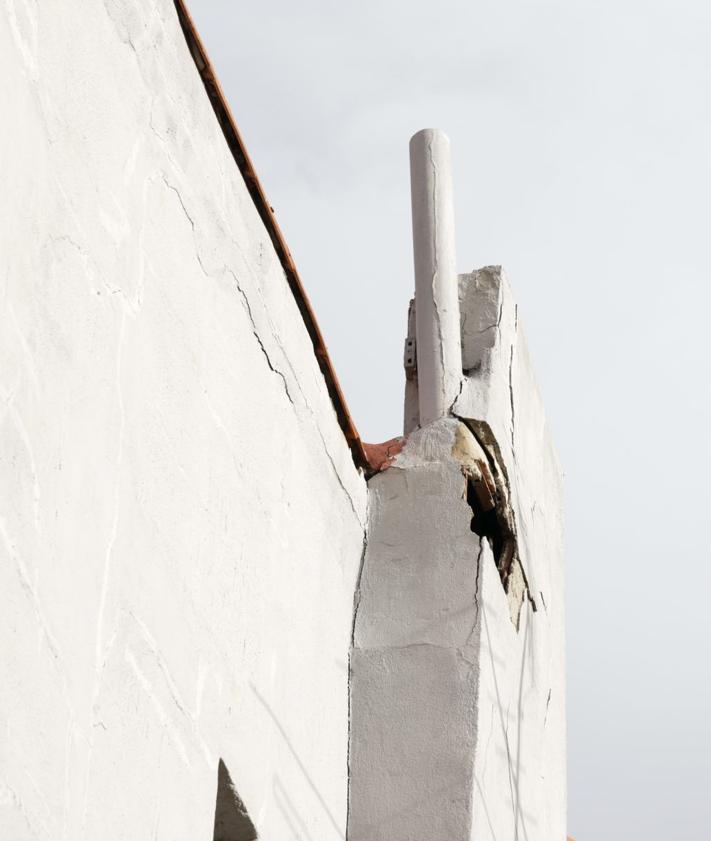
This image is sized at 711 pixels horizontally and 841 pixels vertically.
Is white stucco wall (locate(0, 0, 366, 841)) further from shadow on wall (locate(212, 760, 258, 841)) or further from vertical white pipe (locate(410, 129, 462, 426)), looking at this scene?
vertical white pipe (locate(410, 129, 462, 426))

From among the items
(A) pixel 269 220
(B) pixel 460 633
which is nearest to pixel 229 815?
(B) pixel 460 633

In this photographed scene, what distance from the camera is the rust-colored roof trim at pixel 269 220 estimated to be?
326cm

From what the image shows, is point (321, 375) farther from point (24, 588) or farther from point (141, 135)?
point (24, 588)

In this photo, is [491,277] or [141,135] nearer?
[141,135]

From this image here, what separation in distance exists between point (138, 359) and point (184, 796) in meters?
0.81

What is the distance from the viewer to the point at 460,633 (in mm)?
4184

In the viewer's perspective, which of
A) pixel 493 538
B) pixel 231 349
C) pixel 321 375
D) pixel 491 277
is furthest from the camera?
pixel 491 277

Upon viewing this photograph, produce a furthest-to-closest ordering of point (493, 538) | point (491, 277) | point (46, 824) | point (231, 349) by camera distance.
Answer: point (491, 277) < point (493, 538) < point (231, 349) < point (46, 824)

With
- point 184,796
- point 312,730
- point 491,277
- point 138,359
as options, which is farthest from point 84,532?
point 491,277

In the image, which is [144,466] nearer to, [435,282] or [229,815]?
[229,815]

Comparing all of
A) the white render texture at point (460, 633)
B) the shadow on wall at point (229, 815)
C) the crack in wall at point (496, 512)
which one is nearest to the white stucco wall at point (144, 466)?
the shadow on wall at point (229, 815)

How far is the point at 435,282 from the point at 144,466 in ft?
7.21

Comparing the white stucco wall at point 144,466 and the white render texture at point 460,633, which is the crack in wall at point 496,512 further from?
the white stucco wall at point 144,466

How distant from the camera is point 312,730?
147 inches
